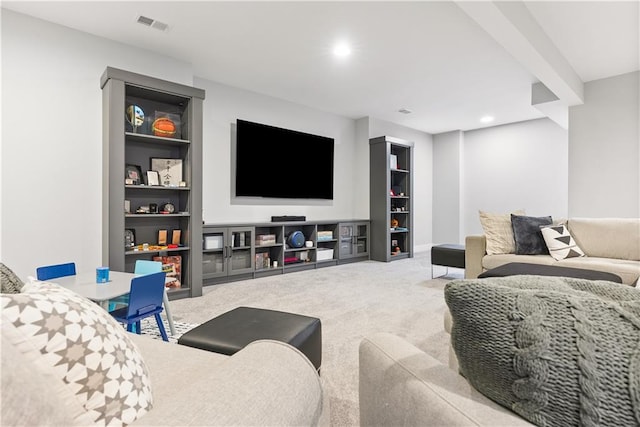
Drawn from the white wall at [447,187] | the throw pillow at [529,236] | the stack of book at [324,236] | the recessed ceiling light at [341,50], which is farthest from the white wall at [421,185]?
the throw pillow at [529,236]

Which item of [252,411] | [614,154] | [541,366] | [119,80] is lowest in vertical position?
[252,411]

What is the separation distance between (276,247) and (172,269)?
5.20 ft

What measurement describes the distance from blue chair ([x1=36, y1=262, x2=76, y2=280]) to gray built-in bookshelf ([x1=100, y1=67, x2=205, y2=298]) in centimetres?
72

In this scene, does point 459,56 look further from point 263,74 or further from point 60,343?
point 60,343

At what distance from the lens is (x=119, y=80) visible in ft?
10.0

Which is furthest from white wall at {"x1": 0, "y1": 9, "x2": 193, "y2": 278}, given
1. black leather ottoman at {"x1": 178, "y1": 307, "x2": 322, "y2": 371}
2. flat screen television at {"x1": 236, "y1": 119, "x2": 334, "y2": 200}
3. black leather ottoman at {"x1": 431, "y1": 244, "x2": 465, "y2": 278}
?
black leather ottoman at {"x1": 431, "y1": 244, "x2": 465, "y2": 278}

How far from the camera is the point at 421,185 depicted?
7.35 meters

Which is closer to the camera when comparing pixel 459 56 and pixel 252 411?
pixel 252 411

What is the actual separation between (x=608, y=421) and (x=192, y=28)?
370cm

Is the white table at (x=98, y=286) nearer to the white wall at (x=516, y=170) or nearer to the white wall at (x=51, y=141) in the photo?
the white wall at (x=51, y=141)

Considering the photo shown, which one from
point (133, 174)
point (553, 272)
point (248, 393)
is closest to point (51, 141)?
point (133, 174)

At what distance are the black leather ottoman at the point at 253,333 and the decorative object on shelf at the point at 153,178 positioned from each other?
2.35m

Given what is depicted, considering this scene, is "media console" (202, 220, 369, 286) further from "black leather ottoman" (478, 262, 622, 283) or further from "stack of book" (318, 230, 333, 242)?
"black leather ottoman" (478, 262, 622, 283)

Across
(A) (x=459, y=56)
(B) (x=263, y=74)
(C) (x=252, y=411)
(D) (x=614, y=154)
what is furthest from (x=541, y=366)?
(D) (x=614, y=154)
